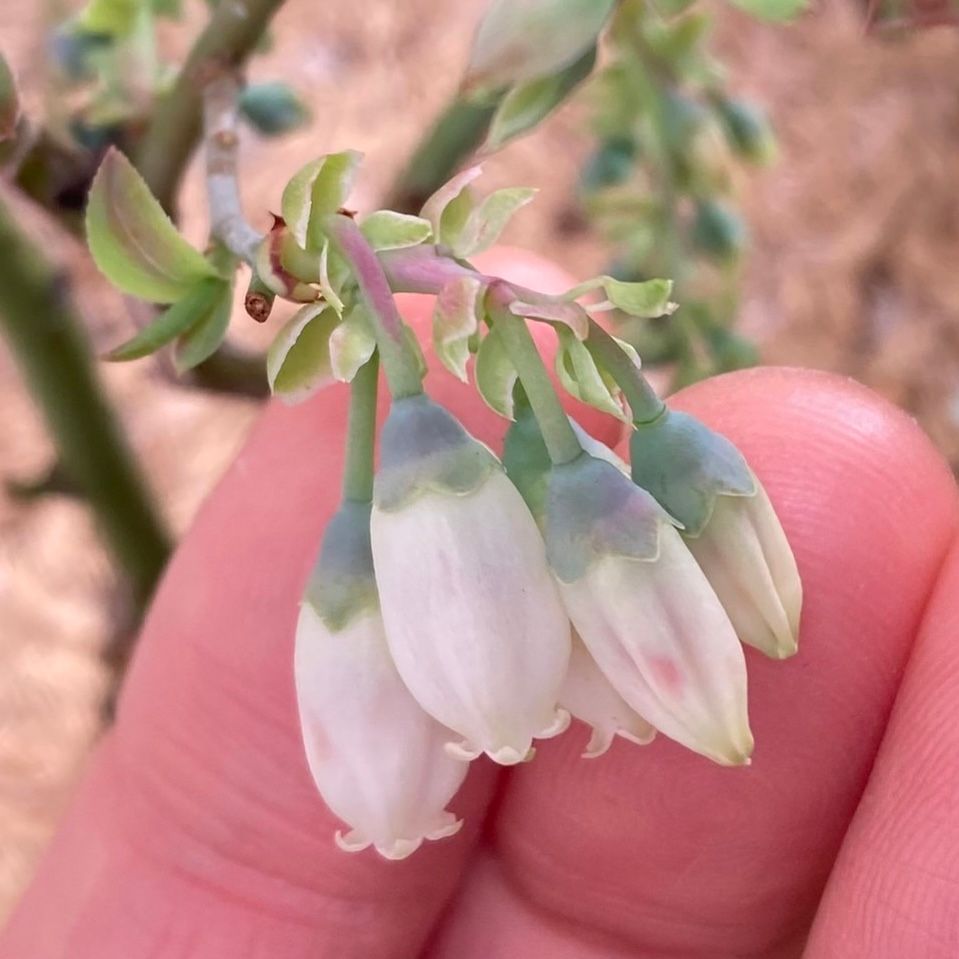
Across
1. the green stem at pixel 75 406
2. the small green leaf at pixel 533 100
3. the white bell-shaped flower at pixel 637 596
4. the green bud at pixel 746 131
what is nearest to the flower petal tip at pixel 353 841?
the white bell-shaped flower at pixel 637 596

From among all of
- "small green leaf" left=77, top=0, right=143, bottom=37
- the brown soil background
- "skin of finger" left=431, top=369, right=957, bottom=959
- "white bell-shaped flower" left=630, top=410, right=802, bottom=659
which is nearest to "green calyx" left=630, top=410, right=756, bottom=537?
"white bell-shaped flower" left=630, top=410, right=802, bottom=659

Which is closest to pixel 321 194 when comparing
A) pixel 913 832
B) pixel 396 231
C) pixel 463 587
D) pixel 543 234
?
pixel 396 231

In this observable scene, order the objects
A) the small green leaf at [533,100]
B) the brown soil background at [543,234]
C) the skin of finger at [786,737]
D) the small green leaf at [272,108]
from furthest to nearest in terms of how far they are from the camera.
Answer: the brown soil background at [543,234] < the small green leaf at [272,108] < the skin of finger at [786,737] < the small green leaf at [533,100]

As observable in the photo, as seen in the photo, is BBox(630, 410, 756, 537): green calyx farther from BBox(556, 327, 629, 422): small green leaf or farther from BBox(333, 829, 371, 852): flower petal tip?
BBox(333, 829, 371, 852): flower petal tip

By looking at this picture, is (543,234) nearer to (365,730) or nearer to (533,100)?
(533,100)

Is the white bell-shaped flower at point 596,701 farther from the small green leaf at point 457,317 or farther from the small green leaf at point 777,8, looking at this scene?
the small green leaf at point 777,8
